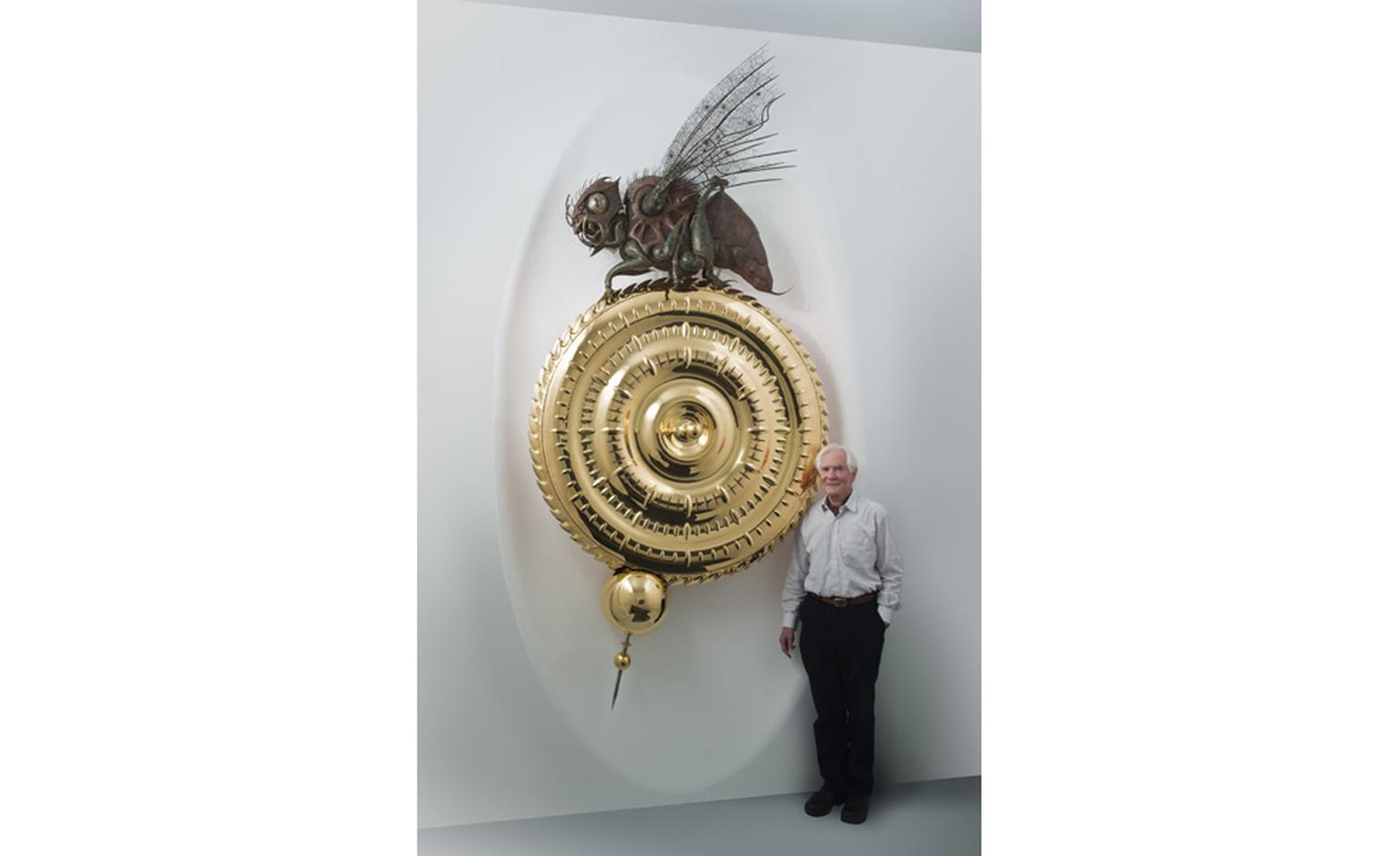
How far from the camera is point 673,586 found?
2.98 metres

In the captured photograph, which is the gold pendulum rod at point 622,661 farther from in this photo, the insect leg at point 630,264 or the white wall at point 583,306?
the insect leg at point 630,264

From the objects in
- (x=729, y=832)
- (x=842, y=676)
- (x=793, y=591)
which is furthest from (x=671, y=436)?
(x=729, y=832)

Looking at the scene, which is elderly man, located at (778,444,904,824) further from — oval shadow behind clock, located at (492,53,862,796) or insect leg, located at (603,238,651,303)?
insect leg, located at (603,238,651,303)

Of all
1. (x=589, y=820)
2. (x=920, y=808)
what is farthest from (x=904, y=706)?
(x=589, y=820)

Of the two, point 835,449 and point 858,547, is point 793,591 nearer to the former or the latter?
point 858,547

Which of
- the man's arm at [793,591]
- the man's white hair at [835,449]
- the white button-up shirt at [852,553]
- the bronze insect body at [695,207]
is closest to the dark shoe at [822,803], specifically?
the man's arm at [793,591]

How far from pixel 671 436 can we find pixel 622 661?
2.01 feet

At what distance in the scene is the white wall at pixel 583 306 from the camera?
2832mm

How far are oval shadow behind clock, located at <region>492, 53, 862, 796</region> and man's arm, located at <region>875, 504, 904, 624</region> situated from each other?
267 millimetres

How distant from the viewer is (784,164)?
303 centimetres

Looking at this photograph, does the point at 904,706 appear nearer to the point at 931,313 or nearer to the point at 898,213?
the point at 931,313

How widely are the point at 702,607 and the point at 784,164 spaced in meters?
1.27

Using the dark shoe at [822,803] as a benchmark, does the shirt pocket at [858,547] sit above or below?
above

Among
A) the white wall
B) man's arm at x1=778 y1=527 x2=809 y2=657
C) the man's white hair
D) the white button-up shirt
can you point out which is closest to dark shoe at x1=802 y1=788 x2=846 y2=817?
the white wall
